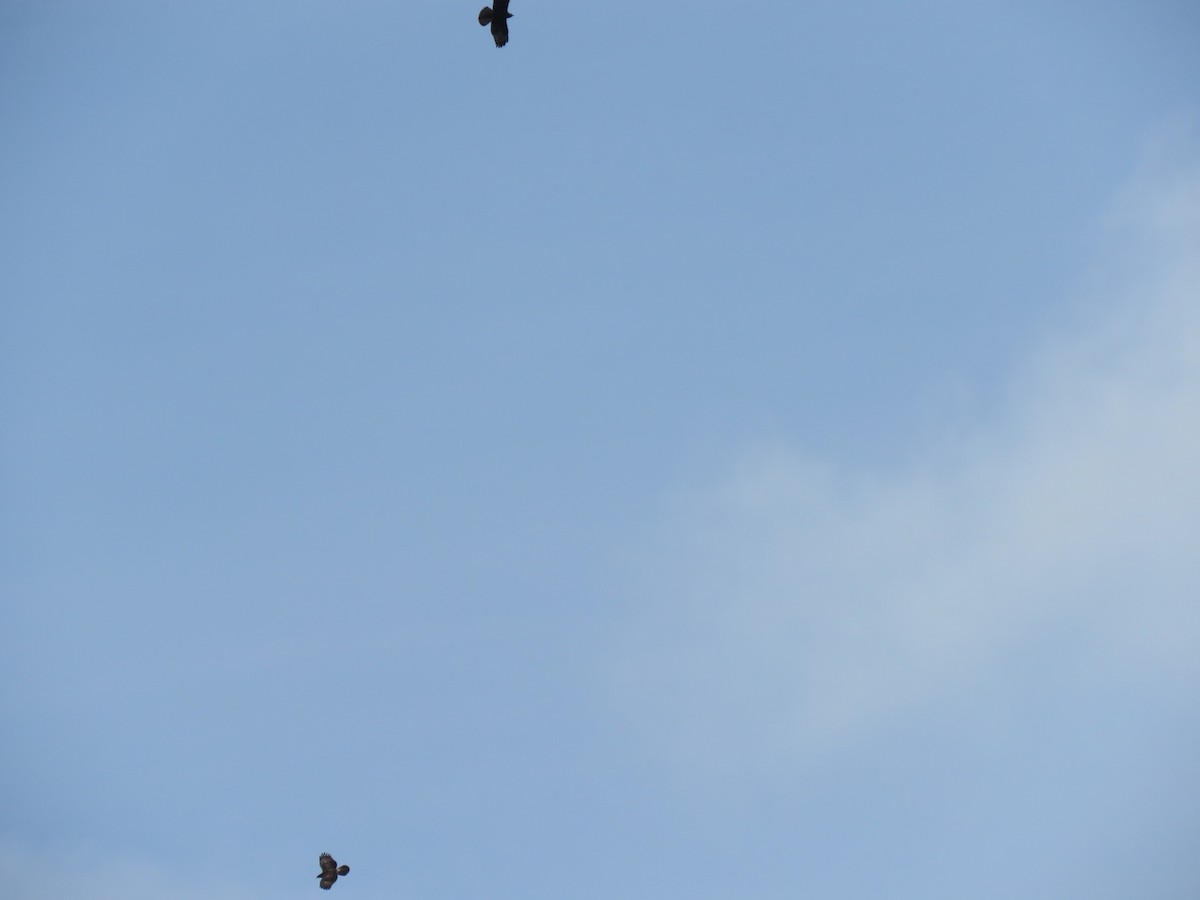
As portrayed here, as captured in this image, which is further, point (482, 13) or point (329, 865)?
point (329, 865)

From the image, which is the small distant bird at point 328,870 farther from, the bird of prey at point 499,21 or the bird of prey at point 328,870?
the bird of prey at point 499,21

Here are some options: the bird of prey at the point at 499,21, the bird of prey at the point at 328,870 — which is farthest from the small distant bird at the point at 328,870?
the bird of prey at the point at 499,21

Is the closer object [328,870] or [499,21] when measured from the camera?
[499,21]

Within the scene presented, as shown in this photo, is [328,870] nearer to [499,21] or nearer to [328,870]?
[328,870]

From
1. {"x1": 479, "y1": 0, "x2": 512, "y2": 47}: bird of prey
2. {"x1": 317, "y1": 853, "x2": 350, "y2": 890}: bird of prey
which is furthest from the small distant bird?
{"x1": 479, "y1": 0, "x2": 512, "y2": 47}: bird of prey

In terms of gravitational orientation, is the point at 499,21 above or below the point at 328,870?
above

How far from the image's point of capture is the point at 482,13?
3888 cm

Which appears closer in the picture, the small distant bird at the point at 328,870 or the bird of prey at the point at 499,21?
the bird of prey at the point at 499,21

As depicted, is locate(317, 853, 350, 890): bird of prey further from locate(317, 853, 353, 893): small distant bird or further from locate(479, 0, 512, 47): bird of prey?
locate(479, 0, 512, 47): bird of prey

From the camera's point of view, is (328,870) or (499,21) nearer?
(499,21)

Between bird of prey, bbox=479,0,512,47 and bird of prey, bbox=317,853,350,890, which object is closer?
bird of prey, bbox=479,0,512,47

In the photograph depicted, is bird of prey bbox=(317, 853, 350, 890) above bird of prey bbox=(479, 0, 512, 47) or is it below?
below

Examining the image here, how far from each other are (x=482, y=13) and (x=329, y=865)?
113ft

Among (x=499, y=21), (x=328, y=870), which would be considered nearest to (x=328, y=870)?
(x=328, y=870)
